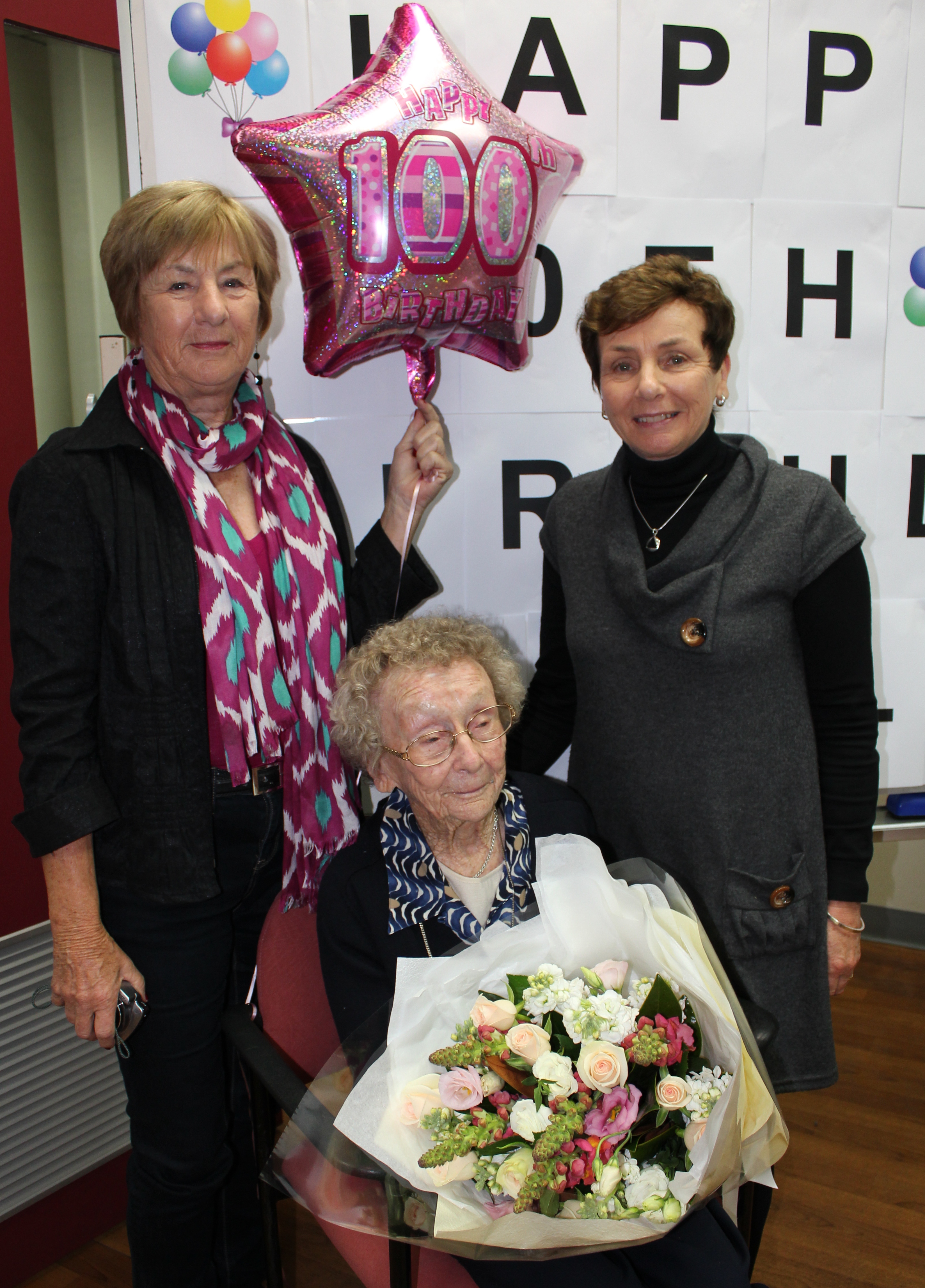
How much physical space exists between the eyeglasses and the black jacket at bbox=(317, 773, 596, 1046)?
17 centimetres

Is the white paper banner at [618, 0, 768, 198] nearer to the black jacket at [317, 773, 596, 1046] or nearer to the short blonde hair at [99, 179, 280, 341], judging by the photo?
the short blonde hair at [99, 179, 280, 341]

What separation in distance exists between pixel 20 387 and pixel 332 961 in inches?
48.3

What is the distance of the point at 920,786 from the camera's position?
2131mm

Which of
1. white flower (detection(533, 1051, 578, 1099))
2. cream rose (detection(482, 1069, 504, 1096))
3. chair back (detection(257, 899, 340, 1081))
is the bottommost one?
chair back (detection(257, 899, 340, 1081))

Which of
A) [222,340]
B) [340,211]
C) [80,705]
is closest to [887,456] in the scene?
[340,211]

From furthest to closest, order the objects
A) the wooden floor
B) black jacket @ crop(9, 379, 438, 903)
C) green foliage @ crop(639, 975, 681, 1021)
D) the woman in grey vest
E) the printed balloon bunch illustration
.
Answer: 1. the wooden floor
2. the printed balloon bunch illustration
3. the woman in grey vest
4. black jacket @ crop(9, 379, 438, 903)
5. green foliage @ crop(639, 975, 681, 1021)

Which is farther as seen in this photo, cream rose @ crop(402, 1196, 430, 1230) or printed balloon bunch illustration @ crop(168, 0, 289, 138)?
printed balloon bunch illustration @ crop(168, 0, 289, 138)

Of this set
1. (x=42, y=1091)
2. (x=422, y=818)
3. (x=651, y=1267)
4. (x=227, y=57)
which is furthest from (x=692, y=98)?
(x=42, y=1091)

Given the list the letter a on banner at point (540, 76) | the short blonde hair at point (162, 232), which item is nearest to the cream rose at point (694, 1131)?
the short blonde hair at point (162, 232)

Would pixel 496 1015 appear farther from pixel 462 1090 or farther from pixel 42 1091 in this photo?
pixel 42 1091

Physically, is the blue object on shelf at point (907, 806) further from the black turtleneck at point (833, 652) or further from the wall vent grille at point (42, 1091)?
the wall vent grille at point (42, 1091)

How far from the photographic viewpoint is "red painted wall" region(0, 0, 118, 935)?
5.56ft

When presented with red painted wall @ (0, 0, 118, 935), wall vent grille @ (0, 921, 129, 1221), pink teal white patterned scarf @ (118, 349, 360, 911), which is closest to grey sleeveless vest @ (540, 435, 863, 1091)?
pink teal white patterned scarf @ (118, 349, 360, 911)

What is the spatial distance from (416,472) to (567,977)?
94 cm
